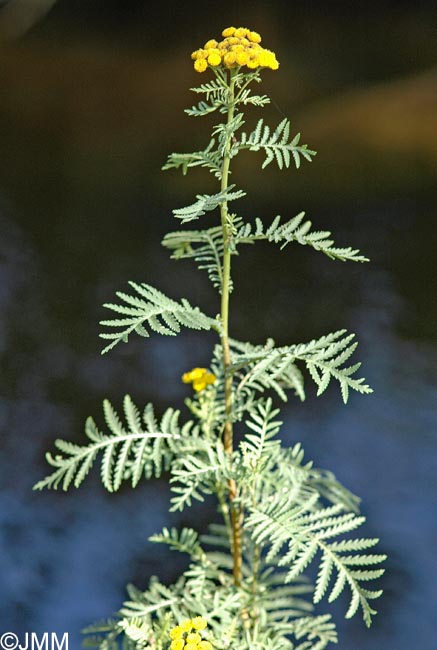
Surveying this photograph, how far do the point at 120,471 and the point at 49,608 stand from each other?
650 mm

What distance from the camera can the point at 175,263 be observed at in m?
1.75

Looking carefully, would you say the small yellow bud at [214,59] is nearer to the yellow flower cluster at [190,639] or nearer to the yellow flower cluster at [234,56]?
the yellow flower cluster at [234,56]

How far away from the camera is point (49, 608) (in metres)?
1.31

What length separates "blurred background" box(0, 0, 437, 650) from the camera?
4.49 ft

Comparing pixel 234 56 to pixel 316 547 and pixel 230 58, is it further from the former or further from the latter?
pixel 316 547

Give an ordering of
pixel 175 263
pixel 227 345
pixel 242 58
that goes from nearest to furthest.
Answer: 1. pixel 242 58
2. pixel 227 345
3. pixel 175 263

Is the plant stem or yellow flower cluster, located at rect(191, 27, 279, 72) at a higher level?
yellow flower cluster, located at rect(191, 27, 279, 72)

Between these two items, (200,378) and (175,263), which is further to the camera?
(175,263)

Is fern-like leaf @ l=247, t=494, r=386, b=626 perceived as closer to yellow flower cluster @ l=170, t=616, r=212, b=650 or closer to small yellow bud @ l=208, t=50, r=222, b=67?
yellow flower cluster @ l=170, t=616, r=212, b=650

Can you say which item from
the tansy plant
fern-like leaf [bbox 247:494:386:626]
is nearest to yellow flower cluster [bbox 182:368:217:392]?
the tansy plant

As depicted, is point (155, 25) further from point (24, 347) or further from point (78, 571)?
point (78, 571)

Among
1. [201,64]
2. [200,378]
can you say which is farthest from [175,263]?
[201,64]

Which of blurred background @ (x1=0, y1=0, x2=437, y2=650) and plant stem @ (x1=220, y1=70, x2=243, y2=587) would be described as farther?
blurred background @ (x1=0, y1=0, x2=437, y2=650)

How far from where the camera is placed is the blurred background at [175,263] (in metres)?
1.37
